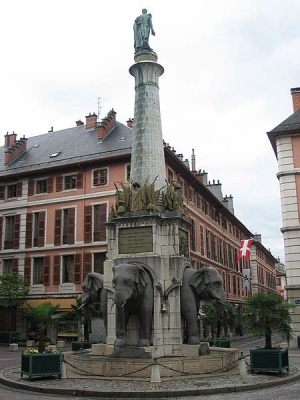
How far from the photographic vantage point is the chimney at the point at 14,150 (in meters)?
42.7

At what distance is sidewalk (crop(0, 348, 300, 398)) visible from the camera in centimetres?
1090

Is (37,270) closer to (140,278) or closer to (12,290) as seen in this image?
(12,290)

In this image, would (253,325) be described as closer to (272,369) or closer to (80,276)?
(272,369)

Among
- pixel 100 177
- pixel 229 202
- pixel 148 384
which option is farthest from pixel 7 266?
pixel 229 202

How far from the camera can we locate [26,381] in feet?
43.0

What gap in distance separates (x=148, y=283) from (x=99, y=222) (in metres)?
22.3

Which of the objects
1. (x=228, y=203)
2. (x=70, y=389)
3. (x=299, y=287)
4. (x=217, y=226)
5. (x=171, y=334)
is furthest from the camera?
(x=228, y=203)

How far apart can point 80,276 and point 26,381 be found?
22.6m

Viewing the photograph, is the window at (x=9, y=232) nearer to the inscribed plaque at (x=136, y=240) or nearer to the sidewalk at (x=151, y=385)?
the inscribed plaque at (x=136, y=240)

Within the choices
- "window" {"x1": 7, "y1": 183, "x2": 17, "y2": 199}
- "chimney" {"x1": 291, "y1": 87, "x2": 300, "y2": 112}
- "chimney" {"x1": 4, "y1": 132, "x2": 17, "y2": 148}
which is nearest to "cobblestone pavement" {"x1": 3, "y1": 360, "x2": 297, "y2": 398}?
"chimney" {"x1": 291, "y1": 87, "x2": 300, "y2": 112}

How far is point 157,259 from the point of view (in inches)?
582

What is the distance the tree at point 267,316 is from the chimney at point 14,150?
3235cm

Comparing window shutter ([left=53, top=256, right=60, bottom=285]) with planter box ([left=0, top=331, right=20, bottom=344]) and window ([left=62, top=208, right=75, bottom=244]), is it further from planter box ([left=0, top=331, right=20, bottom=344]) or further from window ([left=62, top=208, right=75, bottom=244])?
planter box ([left=0, top=331, right=20, bottom=344])

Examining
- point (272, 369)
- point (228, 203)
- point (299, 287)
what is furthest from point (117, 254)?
point (228, 203)
